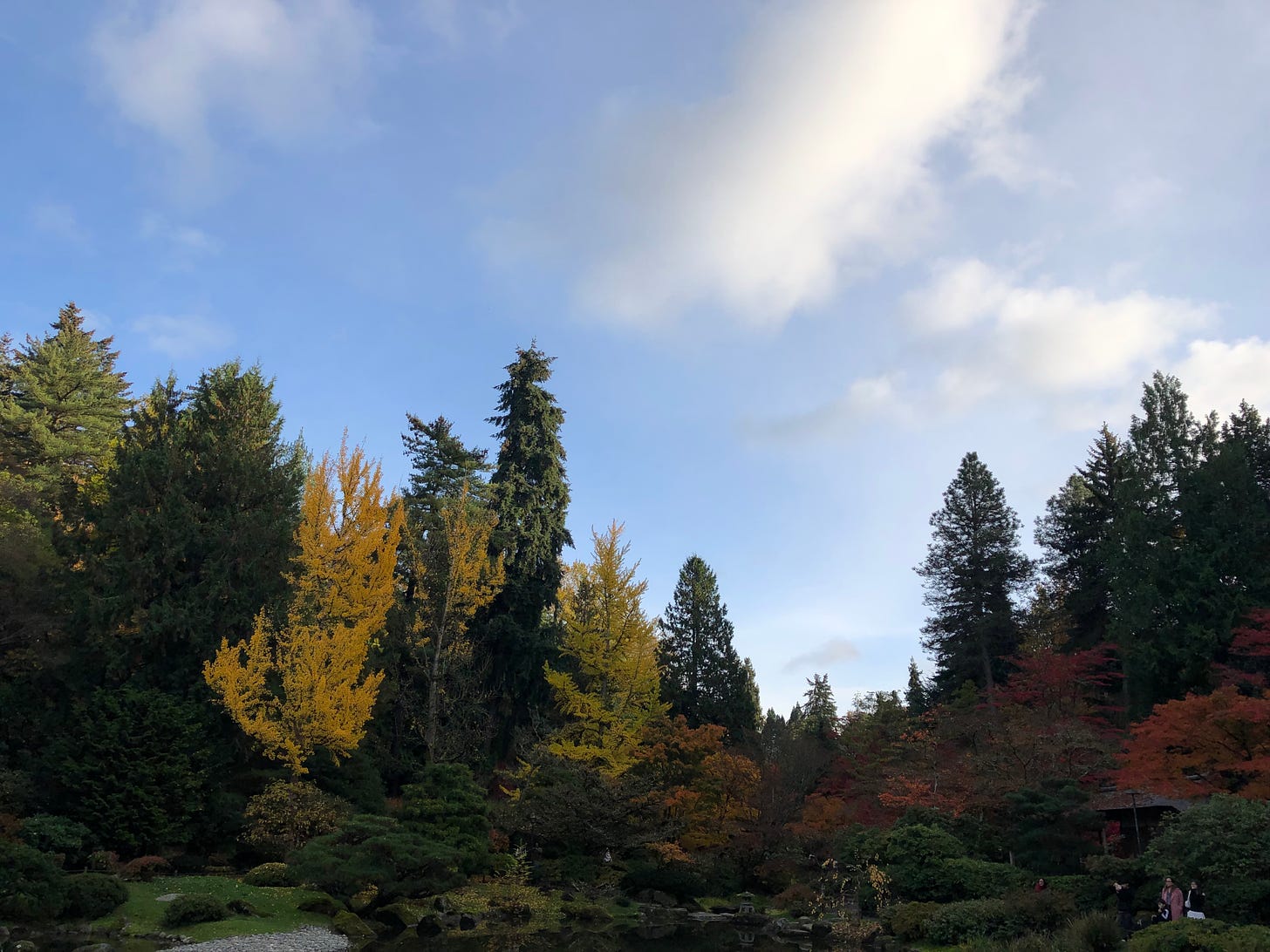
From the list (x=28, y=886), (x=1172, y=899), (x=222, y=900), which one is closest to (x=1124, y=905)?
(x=1172, y=899)

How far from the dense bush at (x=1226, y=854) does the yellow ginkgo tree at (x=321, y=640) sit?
1977 centimetres

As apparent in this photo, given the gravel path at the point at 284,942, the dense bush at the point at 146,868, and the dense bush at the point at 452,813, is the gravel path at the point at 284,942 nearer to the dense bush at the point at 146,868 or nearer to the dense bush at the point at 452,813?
the dense bush at the point at 452,813

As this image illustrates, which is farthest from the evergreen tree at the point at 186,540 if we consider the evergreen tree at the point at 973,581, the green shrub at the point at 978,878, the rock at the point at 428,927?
the evergreen tree at the point at 973,581

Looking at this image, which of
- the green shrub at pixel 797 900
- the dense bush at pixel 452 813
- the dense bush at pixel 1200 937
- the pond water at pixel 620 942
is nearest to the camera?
the dense bush at pixel 1200 937

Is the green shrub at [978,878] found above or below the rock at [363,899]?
above

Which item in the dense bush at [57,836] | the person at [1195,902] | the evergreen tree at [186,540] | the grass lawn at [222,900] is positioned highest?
the evergreen tree at [186,540]

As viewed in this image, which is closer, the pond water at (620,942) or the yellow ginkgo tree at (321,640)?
the pond water at (620,942)

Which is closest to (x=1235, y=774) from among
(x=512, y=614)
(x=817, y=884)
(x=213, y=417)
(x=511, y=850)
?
(x=817, y=884)

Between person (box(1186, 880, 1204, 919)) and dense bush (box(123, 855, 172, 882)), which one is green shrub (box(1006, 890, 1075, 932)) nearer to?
person (box(1186, 880, 1204, 919))

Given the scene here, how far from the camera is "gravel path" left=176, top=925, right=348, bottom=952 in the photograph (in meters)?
13.1

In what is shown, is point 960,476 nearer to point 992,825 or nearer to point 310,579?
point 992,825

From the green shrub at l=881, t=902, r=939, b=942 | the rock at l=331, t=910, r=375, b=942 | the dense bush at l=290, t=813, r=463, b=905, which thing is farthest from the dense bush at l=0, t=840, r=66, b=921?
the green shrub at l=881, t=902, r=939, b=942

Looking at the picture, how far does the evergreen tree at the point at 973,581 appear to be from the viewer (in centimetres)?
3753

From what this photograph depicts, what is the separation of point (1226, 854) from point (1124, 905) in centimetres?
243
